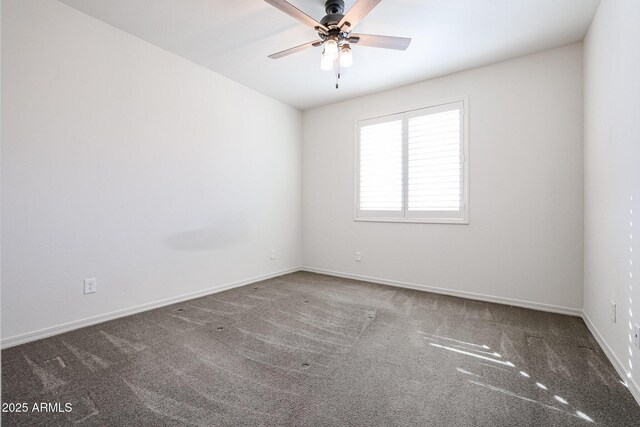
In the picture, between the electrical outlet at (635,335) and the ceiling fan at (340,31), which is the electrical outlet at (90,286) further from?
the electrical outlet at (635,335)

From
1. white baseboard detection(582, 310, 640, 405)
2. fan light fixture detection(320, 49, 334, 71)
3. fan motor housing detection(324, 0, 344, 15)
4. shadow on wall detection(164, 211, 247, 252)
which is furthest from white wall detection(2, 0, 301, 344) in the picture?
white baseboard detection(582, 310, 640, 405)

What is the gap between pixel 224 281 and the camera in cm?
397

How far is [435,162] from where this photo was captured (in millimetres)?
3869

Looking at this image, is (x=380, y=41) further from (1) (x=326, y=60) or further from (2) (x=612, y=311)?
(2) (x=612, y=311)

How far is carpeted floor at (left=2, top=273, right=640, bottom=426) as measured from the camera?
5.64 feet

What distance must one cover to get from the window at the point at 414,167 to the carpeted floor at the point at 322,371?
4.31ft

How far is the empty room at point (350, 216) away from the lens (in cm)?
193

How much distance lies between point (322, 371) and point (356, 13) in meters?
2.47

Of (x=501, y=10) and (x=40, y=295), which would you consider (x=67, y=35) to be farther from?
(x=501, y=10)

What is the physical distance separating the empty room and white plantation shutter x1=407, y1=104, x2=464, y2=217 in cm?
3

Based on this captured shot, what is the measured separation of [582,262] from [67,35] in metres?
5.05

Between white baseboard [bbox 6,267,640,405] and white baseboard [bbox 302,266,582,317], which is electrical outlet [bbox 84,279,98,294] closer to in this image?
white baseboard [bbox 6,267,640,405]

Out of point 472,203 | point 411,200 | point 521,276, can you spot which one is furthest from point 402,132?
point 521,276

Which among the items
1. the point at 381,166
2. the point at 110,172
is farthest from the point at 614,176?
the point at 110,172
